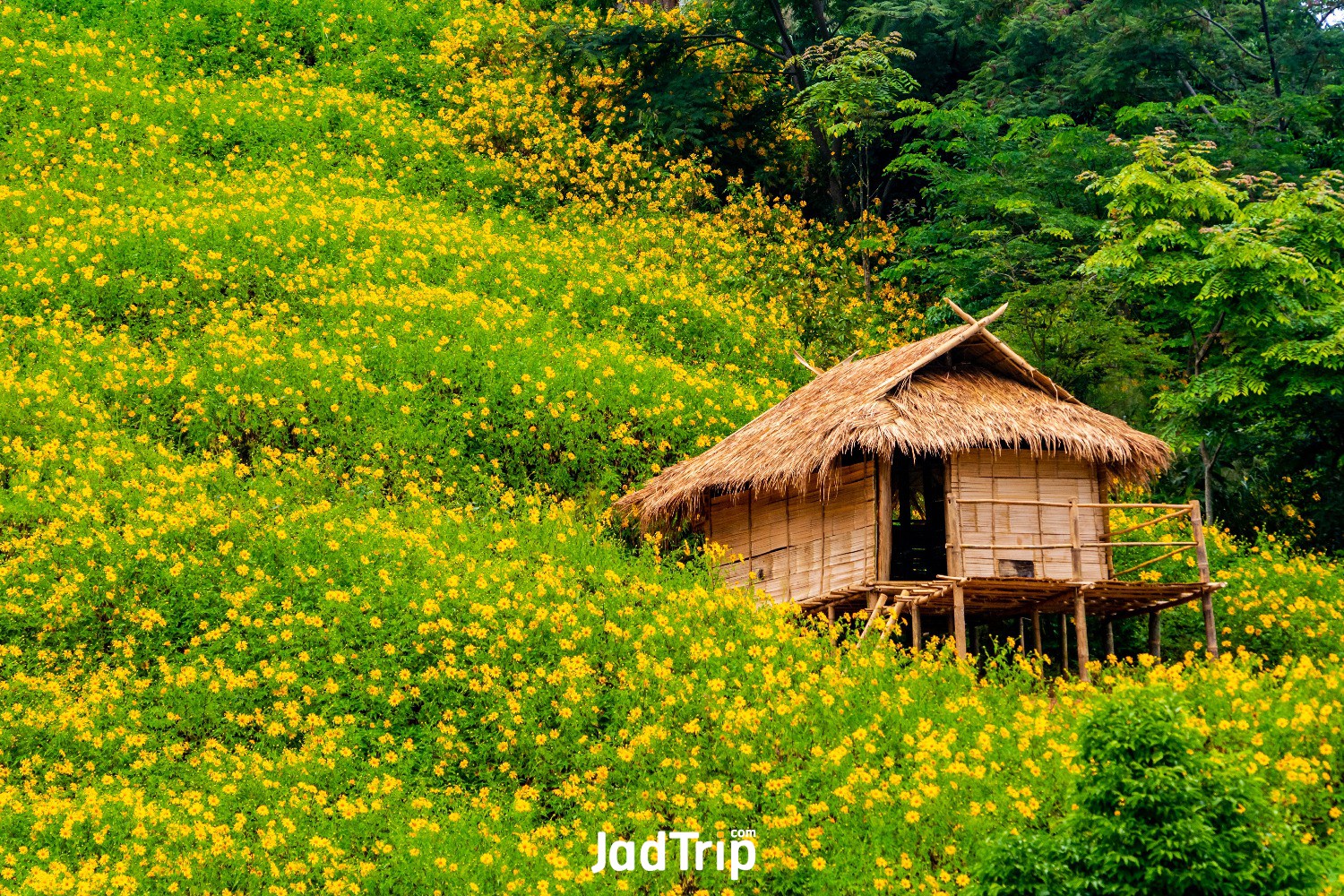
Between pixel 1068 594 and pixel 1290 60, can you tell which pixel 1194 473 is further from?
pixel 1290 60

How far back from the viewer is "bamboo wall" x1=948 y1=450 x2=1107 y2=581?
15.5 metres

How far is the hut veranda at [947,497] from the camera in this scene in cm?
1503

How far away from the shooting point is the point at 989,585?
14484 millimetres

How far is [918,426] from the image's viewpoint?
15.2m

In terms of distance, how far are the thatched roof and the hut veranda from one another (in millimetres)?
23

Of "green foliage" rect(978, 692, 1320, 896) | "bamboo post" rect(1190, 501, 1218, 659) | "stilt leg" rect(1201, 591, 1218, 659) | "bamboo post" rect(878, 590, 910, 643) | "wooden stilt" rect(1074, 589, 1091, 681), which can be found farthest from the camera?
"stilt leg" rect(1201, 591, 1218, 659)

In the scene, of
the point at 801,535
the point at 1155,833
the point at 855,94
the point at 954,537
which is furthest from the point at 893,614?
the point at 855,94

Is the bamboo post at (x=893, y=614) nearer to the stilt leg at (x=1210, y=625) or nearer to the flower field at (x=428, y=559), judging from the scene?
the flower field at (x=428, y=559)

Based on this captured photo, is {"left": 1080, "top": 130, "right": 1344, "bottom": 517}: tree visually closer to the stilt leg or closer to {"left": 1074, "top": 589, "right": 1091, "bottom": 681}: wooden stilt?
the stilt leg

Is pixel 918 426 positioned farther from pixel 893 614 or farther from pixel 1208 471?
pixel 1208 471

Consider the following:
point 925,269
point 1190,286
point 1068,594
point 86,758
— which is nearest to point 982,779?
point 1068,594

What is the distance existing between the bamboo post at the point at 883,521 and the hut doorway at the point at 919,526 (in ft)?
1.28

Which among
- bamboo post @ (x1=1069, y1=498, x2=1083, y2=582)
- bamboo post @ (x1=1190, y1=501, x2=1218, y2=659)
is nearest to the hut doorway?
bamboo post @ (x1=1069, y1=498, x2=1083, y2=582)

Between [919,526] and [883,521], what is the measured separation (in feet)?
13.8
